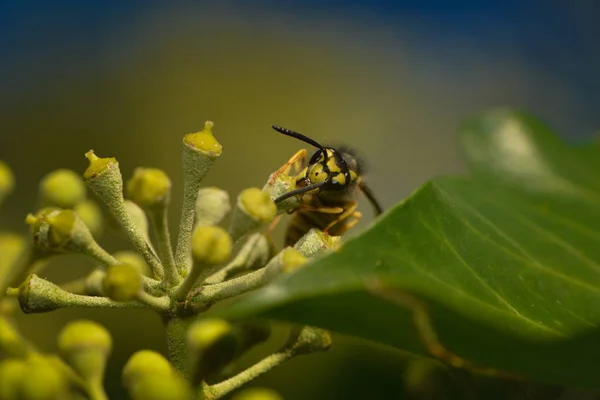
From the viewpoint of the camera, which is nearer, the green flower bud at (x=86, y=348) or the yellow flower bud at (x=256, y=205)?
the green flower bud at (x=86, y=348)

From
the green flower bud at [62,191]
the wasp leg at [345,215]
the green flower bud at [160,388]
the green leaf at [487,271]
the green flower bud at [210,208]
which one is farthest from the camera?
the wasp leg at [345,215]

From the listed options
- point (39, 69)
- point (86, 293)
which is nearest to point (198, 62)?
point (39, 69)

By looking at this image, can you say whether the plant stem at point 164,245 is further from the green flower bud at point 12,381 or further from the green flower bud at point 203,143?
the green flower bud at point 12,381

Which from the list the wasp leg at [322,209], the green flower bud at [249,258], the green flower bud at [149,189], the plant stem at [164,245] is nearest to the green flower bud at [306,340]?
the green flower bud at [249,258]

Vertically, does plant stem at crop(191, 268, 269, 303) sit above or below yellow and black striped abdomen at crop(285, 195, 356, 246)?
above

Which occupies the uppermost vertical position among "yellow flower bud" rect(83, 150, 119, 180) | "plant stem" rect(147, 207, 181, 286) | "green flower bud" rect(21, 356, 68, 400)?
"yellow flower bud" rect(83, 150, 119, 180)

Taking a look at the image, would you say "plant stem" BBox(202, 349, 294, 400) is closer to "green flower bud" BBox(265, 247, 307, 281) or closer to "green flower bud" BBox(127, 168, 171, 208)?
"green flower bud" BBox(265, 247, 307, 281)

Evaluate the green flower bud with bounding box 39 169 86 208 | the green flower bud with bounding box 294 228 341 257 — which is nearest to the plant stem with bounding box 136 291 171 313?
the green flower bud with bounding box 294 228 341 257

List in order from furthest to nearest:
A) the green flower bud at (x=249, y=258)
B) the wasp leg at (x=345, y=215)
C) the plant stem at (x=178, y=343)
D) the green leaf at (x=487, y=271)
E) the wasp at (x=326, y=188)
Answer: the wasp leg at (x=345, y=215), the wasp at (x=326, y=188), the green flower bud at (x=249, y=258), the plant stem at (x=178, y=343), the green leaf at (x=487, y=271)

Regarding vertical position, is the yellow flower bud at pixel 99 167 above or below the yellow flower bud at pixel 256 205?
below
